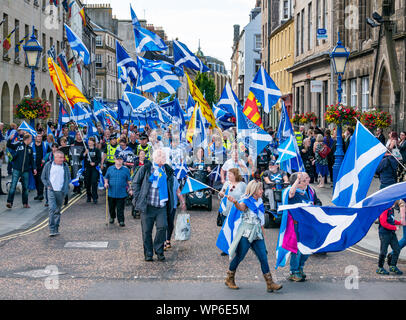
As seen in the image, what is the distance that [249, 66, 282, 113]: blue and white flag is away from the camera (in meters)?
17.9

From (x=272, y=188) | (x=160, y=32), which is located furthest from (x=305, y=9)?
(x=160, y=32)

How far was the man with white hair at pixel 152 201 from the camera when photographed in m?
10.8

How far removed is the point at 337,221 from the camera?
8562 millimetres

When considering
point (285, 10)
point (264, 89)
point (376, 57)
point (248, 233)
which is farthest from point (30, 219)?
point (285, 10)

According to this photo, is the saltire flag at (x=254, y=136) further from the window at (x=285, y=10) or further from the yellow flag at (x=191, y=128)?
the window at (x=285, y=10)

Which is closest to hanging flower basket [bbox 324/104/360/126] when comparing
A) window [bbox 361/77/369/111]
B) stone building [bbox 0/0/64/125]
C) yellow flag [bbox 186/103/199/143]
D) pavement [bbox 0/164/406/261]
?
pavement [bbox 0/164/406/261]

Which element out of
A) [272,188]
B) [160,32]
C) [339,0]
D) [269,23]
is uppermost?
[160,32]

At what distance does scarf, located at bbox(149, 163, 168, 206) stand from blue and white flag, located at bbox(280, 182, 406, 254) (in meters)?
2.71

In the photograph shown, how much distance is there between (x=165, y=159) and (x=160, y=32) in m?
112

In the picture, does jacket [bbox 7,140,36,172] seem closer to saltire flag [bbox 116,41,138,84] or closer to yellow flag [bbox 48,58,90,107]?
yellow flag [bbox 48,58,90,107]

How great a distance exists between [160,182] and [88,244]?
2137mm

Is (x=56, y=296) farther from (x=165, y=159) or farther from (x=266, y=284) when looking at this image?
(x=165, y=159)

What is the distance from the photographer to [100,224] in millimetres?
14453

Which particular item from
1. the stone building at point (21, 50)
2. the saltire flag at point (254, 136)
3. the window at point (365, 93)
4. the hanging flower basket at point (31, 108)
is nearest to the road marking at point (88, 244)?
the saltire flag at point (254, 136)
